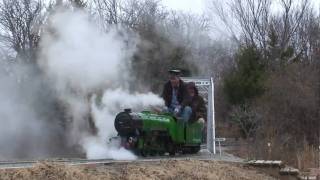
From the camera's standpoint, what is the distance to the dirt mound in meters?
11.5

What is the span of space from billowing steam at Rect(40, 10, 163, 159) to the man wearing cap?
121 centimetres

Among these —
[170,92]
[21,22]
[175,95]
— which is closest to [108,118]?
[170,92]

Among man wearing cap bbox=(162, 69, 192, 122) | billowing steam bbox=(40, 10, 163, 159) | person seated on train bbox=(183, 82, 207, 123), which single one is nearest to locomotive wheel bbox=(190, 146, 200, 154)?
person seated on train bbox=(183, 82, 207, 123)

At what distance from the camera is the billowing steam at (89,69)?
19188 millimetres

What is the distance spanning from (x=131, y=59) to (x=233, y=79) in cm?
2236

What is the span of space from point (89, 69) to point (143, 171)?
20.7ft

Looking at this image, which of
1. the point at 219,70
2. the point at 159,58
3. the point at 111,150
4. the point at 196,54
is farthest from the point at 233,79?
the point at 111,150

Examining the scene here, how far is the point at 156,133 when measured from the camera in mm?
19312

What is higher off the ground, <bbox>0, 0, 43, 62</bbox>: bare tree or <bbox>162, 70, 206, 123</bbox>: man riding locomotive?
<bbox>0, 0, 43, 62</bbox>: bare tree

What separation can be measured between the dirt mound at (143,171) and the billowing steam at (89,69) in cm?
338

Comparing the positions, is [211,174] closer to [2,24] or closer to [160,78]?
[160,78]

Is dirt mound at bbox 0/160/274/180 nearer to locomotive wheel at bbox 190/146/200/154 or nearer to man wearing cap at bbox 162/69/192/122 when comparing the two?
man wearing cap at bbox 162/69/192/122

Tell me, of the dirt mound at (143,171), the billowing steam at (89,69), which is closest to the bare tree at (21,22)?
the billowing steam at (89,69)

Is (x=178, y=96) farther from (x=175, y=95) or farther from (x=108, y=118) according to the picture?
(x=108, y=118)
